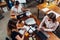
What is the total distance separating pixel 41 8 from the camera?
4.73 meters

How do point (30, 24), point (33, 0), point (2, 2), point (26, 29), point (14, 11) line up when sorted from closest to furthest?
point (26, 29)
point (30, 24)
point (14, 11)
point (2, 2)
point (33, 0)

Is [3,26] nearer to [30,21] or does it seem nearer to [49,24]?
[30,21]

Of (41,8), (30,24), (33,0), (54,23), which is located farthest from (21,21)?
(33,0)

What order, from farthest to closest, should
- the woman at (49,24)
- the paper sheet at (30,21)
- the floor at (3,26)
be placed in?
the floor at (3,26), the paper sheet at (30,21), the woman at (49,24)

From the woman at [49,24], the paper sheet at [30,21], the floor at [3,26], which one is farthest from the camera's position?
the floor at [3,26]

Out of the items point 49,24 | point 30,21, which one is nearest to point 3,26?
point 30,21

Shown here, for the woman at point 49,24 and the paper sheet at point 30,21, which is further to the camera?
the paper sheet at point 30,21

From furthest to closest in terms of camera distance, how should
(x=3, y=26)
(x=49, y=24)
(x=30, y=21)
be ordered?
(x=3, y=26), (x=30, y=21), (x=49, y=24)

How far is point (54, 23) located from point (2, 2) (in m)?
3.73

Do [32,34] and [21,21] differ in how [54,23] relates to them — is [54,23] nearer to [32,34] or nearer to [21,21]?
[32,34]

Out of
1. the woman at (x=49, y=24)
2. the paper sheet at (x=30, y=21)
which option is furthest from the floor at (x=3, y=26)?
the woman at (x=49, y=24)

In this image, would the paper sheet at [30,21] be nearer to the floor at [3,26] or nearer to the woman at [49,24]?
the woman at [49,24]

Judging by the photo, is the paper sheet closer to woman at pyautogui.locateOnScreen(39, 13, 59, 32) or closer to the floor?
woman at pyautogui.locateOnScreen(39, 13, 59, 32)

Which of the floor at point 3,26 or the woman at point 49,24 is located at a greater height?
the woman at point 49,24
